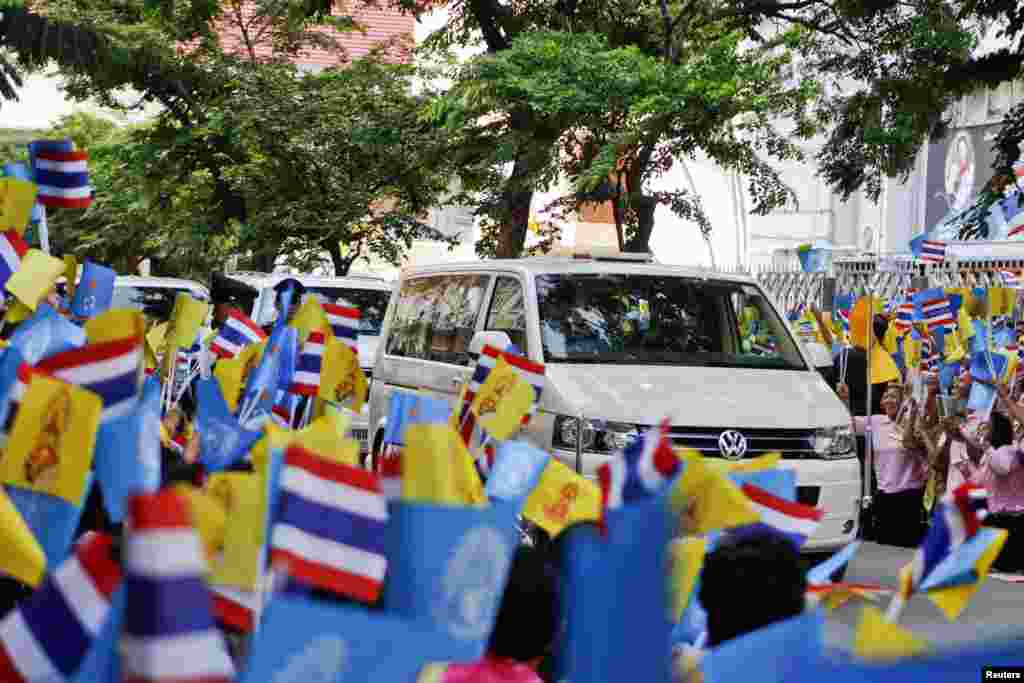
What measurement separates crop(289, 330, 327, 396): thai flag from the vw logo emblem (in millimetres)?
2720

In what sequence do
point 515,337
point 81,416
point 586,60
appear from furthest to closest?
point 586,60, point 515,337, point 81,416

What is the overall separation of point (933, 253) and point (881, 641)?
1656 centimetres

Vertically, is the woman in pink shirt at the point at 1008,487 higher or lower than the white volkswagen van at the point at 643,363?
lower

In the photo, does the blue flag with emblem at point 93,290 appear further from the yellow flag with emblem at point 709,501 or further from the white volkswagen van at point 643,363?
the yellow flag with emblem at point 709,501

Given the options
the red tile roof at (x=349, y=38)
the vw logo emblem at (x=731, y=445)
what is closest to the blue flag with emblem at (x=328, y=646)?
the vw logo emblem at (x=731, y=445)

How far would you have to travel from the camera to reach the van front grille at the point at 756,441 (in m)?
8.55

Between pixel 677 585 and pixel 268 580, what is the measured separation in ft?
3.23

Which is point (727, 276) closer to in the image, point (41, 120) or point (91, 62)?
point (91, 62)

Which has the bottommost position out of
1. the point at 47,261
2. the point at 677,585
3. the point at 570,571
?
the point at 677,585

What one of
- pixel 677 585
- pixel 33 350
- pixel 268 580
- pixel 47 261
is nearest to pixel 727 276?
pixel 47 261

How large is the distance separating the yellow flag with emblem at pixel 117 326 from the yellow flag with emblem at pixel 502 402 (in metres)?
1.80

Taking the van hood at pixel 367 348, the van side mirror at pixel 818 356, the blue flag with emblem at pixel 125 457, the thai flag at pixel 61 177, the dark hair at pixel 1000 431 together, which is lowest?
the dark hair at pixel 1000 431

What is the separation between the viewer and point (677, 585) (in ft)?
11.5

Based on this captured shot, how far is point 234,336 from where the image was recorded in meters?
7.55
